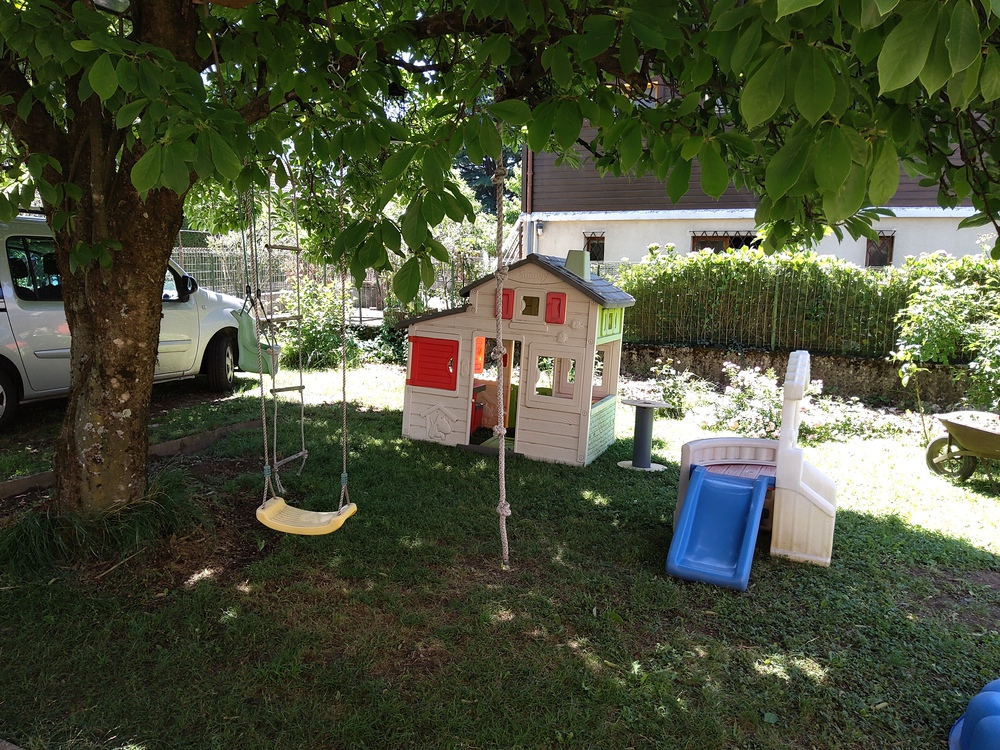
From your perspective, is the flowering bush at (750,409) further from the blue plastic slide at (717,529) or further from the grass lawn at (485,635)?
the blue plastic slide at (717,529)

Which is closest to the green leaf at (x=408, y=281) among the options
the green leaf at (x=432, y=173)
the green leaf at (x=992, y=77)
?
the green leaf at (x=432, y=173)

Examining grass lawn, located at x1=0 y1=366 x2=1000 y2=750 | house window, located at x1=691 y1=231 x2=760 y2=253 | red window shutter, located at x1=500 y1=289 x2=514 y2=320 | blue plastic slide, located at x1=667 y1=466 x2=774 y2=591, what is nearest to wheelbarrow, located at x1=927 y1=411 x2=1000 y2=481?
grass lawn, located at x1=0 y1=366 x2=1000 y2=750

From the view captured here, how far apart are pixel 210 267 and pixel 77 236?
40.3ft

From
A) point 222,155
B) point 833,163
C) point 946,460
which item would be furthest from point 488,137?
point 946,460

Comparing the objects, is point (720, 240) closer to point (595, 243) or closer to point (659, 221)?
point (659, 221)

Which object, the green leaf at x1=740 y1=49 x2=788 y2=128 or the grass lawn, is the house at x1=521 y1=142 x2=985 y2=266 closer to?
the grass lawn

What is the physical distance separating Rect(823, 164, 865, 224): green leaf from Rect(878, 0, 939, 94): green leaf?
25 cm

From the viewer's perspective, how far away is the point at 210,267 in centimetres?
1493

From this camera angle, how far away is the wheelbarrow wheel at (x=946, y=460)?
19.7 feet

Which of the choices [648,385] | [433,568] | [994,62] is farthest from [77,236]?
[648,385]

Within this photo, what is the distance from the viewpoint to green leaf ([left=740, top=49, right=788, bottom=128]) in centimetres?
131

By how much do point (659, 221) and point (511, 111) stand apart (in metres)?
12.9

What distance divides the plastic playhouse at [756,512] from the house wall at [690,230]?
29.2 ft

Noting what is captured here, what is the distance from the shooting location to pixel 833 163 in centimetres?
133
